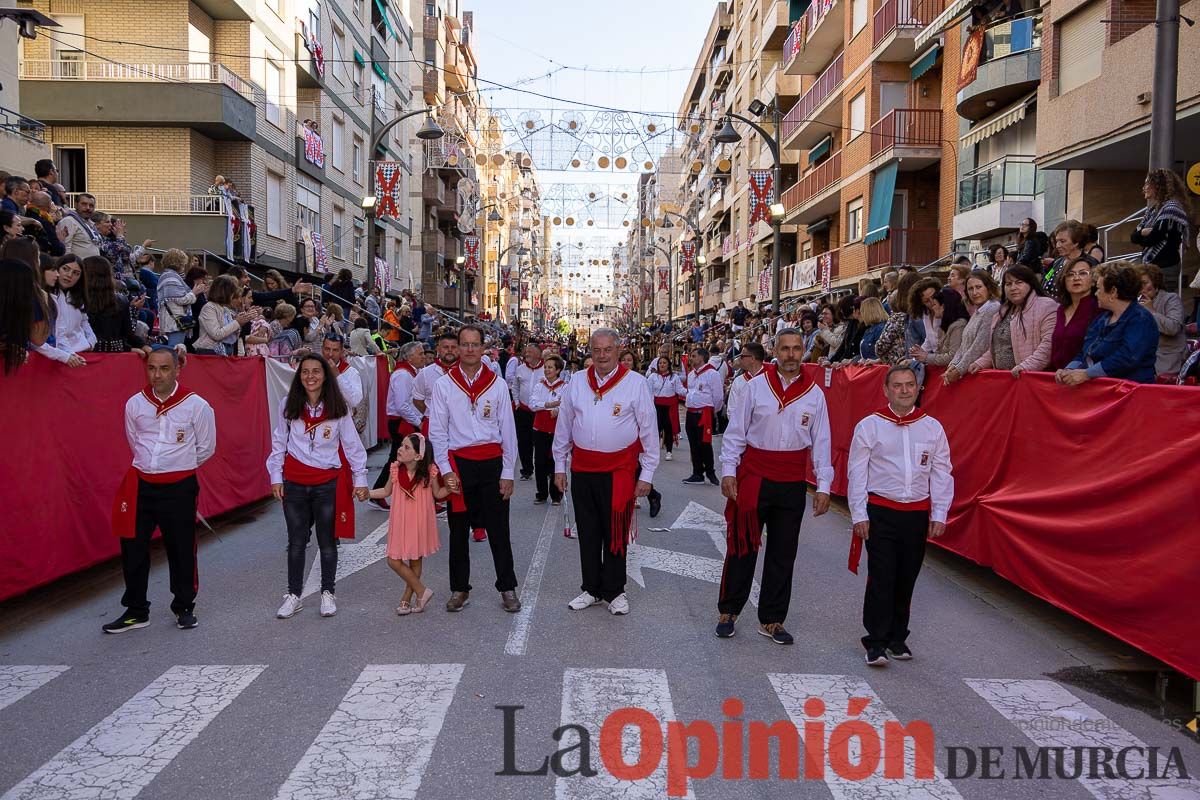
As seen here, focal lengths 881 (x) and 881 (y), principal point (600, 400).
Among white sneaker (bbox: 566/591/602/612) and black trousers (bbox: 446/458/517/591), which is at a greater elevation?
black trousers (bbox: 446/458/517/591)

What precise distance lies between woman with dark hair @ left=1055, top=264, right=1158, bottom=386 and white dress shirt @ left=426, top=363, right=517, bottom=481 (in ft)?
13.6

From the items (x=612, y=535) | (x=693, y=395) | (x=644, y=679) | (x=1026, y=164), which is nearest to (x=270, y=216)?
(x=693, y=395)

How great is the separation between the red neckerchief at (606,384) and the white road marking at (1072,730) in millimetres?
3082

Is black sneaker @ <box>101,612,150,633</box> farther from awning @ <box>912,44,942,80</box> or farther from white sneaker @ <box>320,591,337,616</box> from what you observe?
awning @ <box>912,44,942,80</box>

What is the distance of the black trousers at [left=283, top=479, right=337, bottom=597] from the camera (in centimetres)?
656

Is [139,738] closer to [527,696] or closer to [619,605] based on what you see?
[527,696]

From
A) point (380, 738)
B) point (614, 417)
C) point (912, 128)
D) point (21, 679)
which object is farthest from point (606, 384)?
point (912, 128)

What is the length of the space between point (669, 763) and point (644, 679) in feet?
3.55

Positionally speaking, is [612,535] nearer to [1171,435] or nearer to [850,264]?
[1171,435]

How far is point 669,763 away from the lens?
13.3ft

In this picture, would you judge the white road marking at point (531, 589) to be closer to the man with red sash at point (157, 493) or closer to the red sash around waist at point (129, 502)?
the man with red sash at point (157, 493)

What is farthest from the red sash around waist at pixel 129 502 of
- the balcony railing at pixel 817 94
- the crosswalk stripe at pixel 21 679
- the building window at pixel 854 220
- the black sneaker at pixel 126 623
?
the balcony railing at pixel 817 94

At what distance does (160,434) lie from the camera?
20.2ft

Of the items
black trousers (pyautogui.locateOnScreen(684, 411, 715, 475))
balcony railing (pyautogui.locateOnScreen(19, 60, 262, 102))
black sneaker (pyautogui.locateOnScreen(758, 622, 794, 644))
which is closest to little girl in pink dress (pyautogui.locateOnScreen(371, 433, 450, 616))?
black sneaker (pyautogui.locateOnScreen(758, 622, 794, 644))
